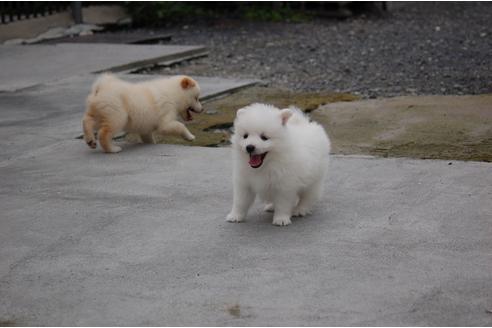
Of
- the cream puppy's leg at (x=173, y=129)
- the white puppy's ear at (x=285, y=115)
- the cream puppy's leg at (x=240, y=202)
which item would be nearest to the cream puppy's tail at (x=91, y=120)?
the cream puppy's leg at (x=173, y=129)

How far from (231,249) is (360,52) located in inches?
329

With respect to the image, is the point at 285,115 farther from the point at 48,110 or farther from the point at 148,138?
the point at 48,110

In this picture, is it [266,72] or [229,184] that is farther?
[266,72]

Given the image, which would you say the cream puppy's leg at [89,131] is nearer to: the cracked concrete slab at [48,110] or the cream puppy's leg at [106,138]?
the cream puppy's leg at [106,138]

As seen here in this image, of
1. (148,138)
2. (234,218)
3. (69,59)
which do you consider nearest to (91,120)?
(148,138)

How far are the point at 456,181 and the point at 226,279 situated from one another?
7.04ft

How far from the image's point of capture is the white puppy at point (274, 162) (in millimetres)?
4422

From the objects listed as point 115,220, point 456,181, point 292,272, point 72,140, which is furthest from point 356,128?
point 292,272

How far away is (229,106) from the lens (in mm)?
8242

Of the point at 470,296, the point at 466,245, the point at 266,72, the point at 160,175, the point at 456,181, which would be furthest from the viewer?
the point at 266,72

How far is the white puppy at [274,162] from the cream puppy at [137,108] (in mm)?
2025

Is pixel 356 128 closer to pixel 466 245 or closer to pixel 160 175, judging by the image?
pixel 160 175

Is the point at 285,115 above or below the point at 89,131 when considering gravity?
above

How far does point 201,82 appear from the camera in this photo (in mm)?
9422
